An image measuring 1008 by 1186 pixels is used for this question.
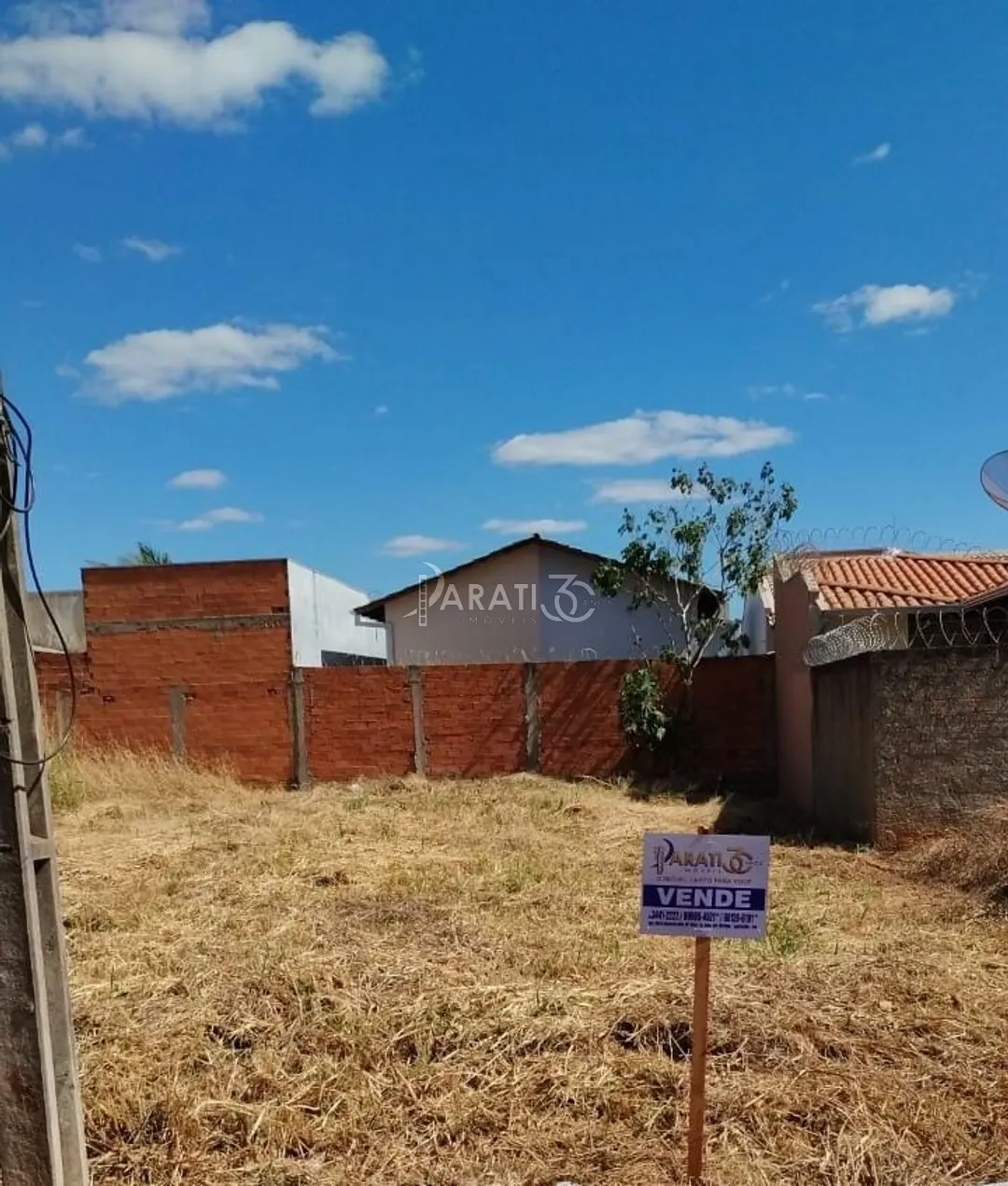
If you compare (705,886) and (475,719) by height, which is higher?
(705,886)

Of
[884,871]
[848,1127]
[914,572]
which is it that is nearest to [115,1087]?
[848,1127]

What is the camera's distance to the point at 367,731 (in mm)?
14680

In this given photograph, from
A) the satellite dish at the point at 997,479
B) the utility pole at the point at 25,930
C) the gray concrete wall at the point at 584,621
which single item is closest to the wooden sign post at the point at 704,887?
the utility pole at the point at 25,930

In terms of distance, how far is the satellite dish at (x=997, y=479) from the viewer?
6688mm

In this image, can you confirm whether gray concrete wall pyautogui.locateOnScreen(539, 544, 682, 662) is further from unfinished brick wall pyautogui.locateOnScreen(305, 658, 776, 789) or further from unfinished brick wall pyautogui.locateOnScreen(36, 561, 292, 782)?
unfinished brick wall pyautogui.locateOnScreen(36, 561, 292, 782)

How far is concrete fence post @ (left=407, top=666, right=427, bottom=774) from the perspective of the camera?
14.7 m

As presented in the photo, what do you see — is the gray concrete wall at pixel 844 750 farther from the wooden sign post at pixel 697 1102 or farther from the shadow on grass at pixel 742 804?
the wooden sign post at pixel 697 1102

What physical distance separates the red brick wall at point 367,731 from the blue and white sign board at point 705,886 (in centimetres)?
1133

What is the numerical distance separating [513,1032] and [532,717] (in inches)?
402

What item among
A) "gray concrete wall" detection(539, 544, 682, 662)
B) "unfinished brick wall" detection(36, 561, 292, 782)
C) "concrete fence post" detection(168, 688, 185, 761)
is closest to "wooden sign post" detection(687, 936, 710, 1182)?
"unfinished brick wall" detection(36, 561, 292, 782)

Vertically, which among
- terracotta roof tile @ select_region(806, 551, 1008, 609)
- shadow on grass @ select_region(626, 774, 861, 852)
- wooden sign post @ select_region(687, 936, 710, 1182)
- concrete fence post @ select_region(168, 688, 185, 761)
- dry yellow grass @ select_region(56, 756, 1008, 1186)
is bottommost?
shadow on grass @ select_region(626, 774, 861, 852)

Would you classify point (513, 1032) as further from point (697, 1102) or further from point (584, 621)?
point (584, 621)

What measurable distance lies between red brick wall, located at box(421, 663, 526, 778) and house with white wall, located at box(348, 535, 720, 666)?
5.50 metres

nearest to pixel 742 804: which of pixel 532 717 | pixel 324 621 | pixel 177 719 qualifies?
pixel 532 717
